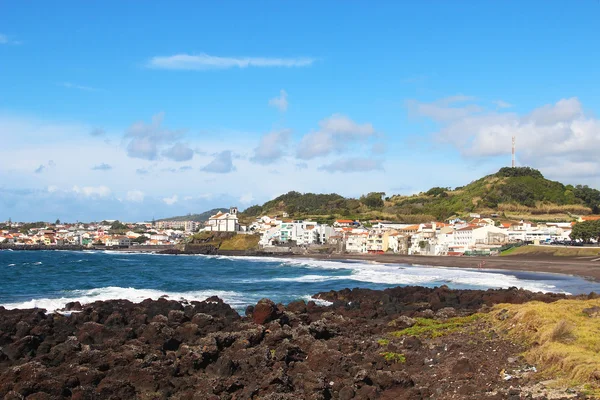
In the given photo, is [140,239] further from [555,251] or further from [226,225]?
[555,251]

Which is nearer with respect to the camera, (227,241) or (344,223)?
(227,241)

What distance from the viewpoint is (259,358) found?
13109 millimetres

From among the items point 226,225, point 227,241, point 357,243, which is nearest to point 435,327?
point 357,243

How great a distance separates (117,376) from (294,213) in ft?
497

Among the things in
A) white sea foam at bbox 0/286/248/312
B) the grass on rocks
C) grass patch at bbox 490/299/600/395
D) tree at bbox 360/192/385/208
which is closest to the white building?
white sea foam at bbox 0/286/248/312

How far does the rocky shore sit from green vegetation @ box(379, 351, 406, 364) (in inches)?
1.7

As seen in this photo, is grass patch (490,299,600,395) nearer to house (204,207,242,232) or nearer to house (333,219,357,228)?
house (333,219,357,228)

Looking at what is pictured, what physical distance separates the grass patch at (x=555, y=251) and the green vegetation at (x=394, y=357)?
58.7 metres

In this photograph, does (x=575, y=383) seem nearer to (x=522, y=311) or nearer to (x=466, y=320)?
(x=522, y=311)

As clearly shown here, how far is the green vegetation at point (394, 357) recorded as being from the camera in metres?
13.4

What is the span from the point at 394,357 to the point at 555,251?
2527 inches

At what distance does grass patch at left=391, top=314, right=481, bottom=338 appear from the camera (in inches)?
647

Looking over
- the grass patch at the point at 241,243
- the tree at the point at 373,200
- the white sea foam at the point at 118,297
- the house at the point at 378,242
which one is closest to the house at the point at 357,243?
the house at the point at 378,242

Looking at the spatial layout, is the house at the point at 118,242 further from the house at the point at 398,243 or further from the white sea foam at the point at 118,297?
the white sea foam at the point at 118,297
